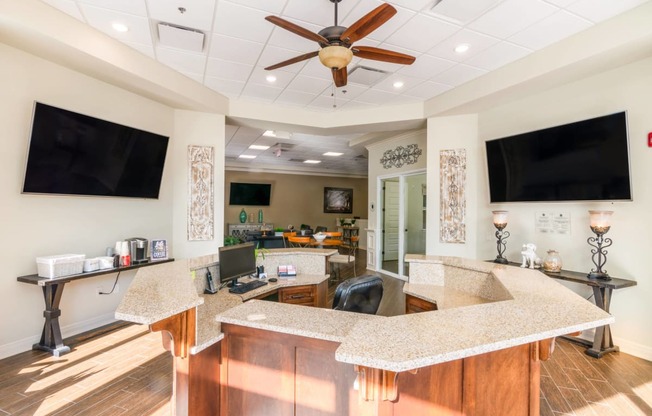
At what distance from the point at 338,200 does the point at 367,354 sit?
1225 centimetres

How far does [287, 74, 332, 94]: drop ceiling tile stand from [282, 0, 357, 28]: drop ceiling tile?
1149 millimetres

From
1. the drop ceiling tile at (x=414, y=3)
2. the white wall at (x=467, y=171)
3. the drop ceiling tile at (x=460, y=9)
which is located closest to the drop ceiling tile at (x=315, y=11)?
the drop ceiling tile at (x=414, y=3)


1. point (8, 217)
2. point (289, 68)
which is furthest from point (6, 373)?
point (289, 68)

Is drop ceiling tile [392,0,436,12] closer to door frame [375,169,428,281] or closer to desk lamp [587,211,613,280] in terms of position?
desk lamp [587,211,613,280]

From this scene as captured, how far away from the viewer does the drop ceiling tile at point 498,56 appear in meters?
3.40

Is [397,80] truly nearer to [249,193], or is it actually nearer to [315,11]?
[315,11]

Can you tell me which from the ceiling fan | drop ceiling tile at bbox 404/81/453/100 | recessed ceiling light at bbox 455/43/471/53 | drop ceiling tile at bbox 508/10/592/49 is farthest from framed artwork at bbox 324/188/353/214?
the ceiling fan

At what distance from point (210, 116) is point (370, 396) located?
4675 mm

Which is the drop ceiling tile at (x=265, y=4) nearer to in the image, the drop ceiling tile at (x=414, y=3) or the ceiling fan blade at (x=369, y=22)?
the ceiling fan blade at (x=369, y=22)

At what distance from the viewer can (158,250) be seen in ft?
14.0

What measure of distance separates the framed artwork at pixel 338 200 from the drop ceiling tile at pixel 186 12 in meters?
10.2

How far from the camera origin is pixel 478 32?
3.12 meters

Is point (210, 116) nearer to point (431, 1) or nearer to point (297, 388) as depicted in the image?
point (431, 1)

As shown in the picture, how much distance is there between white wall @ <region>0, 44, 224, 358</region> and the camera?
3049 mm
